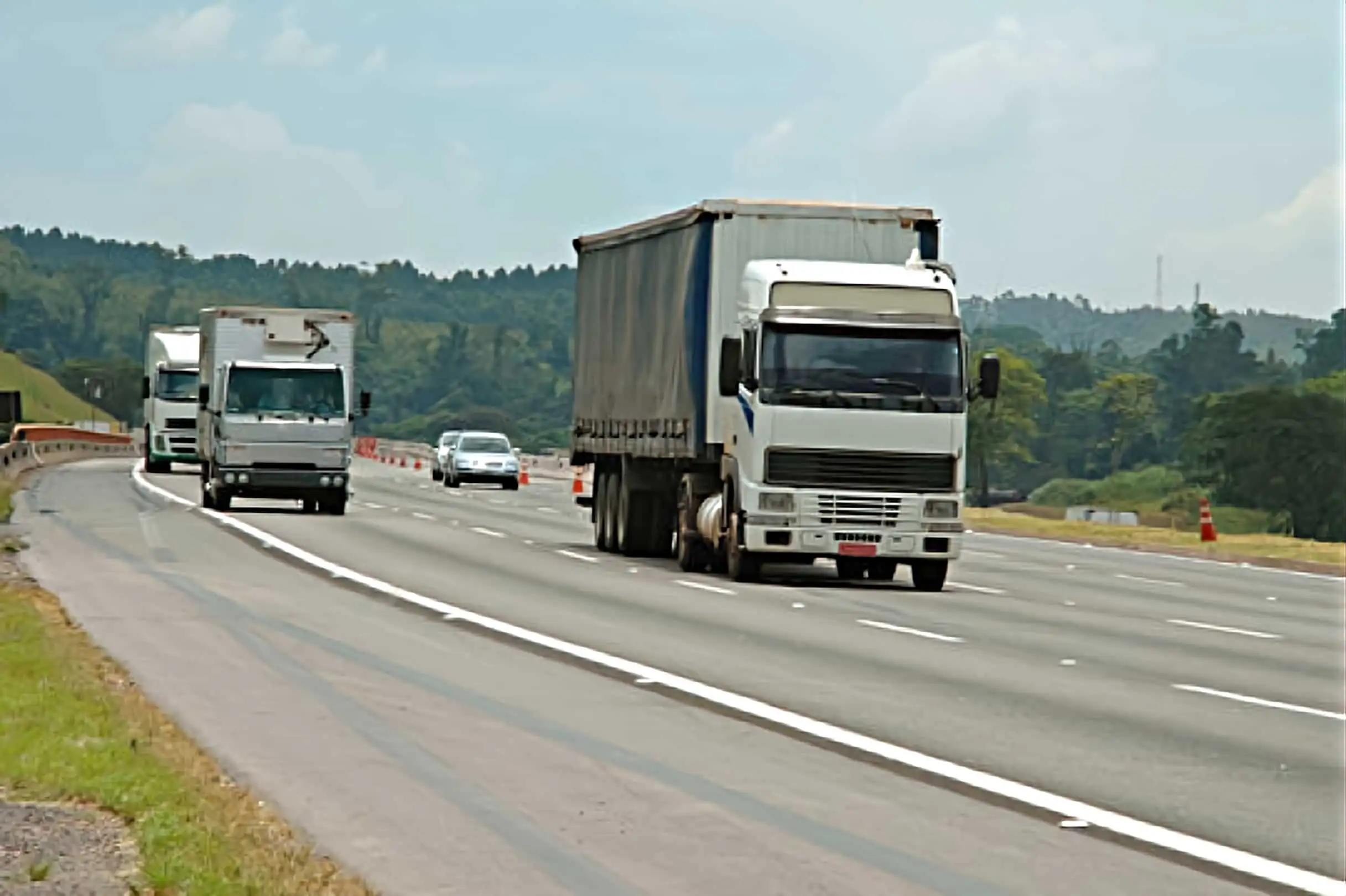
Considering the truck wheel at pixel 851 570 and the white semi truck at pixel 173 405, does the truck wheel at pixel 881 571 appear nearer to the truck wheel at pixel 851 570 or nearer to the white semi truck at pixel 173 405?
the truck wheel at pixel 851 570

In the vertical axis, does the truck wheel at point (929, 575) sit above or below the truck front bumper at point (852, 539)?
below

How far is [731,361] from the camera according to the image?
26969mm

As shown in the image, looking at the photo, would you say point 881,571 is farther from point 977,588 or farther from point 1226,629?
point 1226,629

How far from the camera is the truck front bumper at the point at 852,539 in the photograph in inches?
1048

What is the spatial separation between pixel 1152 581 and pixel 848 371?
746 cm

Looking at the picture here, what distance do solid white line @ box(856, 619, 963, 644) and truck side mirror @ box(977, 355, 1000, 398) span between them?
4642 mm

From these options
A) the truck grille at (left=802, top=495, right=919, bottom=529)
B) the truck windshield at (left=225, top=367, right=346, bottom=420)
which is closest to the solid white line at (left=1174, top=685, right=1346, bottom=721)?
the truck grille at (left=802, top=495, right=919, bottom=529)

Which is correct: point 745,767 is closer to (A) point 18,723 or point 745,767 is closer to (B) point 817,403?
Result: (A) point 18,723

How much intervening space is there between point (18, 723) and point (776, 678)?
5.68 meters

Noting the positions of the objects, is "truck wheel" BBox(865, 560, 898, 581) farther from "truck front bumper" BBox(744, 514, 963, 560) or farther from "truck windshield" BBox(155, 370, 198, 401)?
"truck windshield" BBox(155, 370, 198, 401)

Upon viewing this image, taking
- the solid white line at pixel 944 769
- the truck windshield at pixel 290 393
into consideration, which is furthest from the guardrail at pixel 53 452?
the solid white line at pixel 944 769

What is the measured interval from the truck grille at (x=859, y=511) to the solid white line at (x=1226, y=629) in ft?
10.9

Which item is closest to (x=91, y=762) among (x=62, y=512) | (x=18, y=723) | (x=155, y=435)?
(x=18, y=723)

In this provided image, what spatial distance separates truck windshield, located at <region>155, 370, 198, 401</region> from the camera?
67.7m
